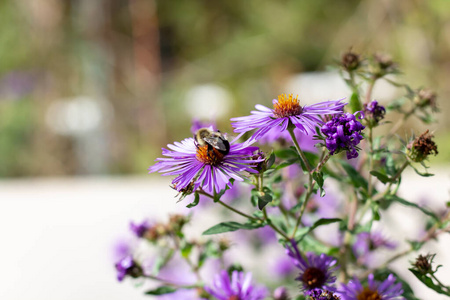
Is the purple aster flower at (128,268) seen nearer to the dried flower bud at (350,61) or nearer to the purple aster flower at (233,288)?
the purple aster flower at (233,288)

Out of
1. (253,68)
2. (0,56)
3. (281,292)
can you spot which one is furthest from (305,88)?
(281,292)

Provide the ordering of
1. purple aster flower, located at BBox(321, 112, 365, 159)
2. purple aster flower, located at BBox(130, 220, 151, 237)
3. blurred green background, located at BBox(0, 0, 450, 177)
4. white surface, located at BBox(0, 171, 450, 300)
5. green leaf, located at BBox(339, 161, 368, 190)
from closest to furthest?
1. purple aster flower, located at BBox(321, 112, 365, 159)
2. green leaf, located at BBox(339, 161, 368, 190)
3. purple aster flower, located at BBox(130, 220, 151, 237)
4. white surface, located at BBox(0, 171, 450, 300)
5. blurred green background, located at BBox(0, 0, 450, 177)

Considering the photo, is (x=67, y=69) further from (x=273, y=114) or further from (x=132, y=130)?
(x=273, y=114)

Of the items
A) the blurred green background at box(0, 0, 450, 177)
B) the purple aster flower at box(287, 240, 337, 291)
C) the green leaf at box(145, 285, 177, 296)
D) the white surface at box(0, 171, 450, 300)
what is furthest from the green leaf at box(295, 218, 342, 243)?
the blurred green background at box(0, 0, 450, 177)

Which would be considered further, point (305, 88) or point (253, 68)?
point (253, 68)

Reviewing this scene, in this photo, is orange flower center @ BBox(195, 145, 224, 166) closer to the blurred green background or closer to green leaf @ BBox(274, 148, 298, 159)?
green leaf @ BBox(274, 148, 298, 159)

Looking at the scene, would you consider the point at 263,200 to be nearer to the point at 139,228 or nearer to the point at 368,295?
the point at 368,295
